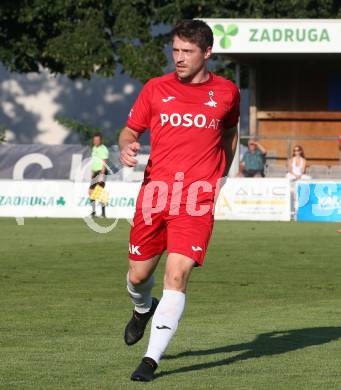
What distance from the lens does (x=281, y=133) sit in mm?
37250

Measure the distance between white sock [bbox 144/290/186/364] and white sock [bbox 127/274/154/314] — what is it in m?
0.66

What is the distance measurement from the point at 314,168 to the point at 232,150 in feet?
86.5

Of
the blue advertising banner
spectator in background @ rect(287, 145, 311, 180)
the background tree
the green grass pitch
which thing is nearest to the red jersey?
the green grass pitch

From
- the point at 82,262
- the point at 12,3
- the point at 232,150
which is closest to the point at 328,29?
the point at 12,3

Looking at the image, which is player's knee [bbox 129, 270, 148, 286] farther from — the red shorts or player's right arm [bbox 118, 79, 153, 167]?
player's right arm [bbox 118, 79, 153, 167]

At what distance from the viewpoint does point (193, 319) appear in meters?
11.6

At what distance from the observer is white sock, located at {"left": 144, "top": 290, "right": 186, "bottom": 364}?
26.4 feet

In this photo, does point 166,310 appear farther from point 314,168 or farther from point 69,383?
point 314,168

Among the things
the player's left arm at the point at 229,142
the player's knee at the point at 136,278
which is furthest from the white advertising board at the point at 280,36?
the player's knee at the point at 136,278

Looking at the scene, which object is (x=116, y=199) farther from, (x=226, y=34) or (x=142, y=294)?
(x=142, y=294)

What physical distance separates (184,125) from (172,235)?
2.42 feet

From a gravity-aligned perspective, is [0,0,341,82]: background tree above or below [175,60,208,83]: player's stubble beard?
below

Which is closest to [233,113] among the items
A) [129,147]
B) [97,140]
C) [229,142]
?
[229,142]

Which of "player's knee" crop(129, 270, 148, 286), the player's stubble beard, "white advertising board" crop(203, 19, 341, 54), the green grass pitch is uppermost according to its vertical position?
the player's stubble beard
